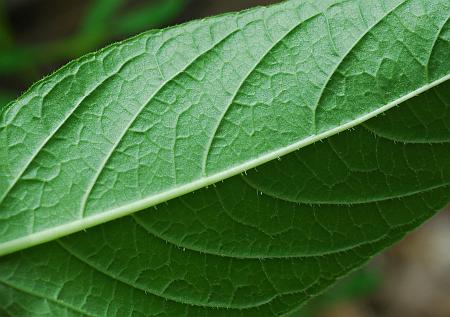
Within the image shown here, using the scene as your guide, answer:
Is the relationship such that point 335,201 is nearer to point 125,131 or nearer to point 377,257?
point 125,131

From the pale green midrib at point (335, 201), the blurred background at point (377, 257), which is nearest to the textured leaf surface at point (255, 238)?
the pale green midrib at point (335, 201)

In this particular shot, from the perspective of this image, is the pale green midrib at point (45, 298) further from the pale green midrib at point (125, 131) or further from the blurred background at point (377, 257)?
the blurred background at point (377, 257)

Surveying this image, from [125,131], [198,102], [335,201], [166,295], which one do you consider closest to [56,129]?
[125,131]

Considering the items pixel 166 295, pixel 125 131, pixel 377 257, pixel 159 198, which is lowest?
pixel 377 257

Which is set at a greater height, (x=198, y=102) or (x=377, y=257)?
(x=198, y=102)

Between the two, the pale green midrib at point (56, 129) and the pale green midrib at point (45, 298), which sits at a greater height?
the pale green midrib at point (56, 129)

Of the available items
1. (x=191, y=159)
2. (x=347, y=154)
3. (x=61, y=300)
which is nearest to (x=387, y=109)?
(x=347, y=154)

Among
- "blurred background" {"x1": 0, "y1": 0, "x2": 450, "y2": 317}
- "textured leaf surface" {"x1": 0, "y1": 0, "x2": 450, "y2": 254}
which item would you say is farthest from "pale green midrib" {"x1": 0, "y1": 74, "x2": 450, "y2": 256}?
"blurred background" {"x1": 0, "y1": 0, "x2": 450, "y2": 317}

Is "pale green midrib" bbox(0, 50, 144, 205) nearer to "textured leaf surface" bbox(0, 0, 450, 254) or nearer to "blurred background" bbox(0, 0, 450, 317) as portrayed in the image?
"textured leaf surface" bbox(0, 0, 450, 254)

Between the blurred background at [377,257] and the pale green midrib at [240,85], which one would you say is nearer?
the pale green midrib at [240,85]
